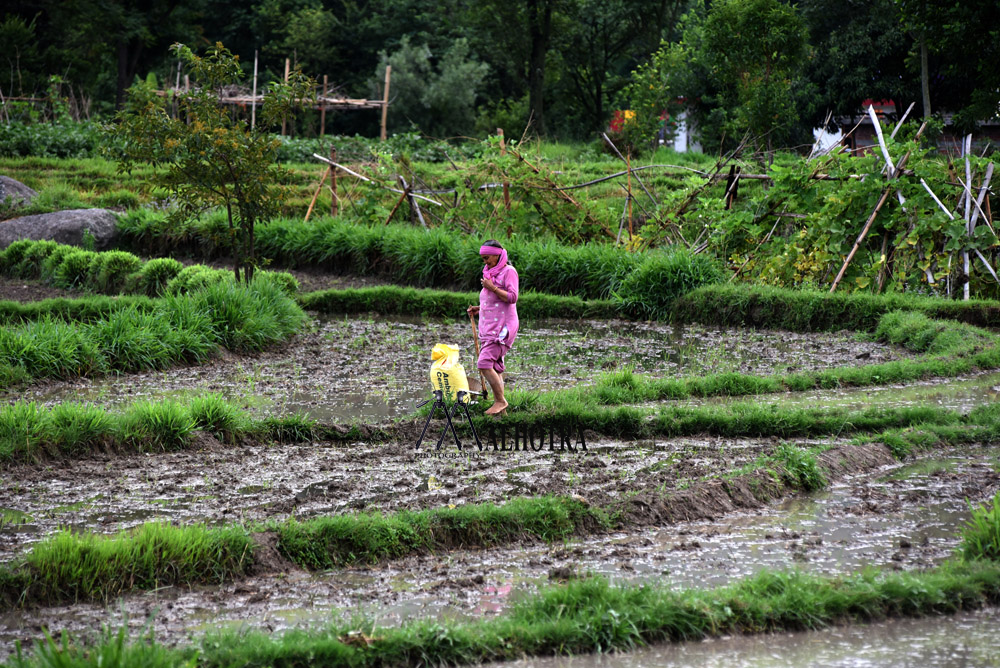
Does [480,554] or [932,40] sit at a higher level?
[932,40]

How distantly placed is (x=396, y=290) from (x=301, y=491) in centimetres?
876

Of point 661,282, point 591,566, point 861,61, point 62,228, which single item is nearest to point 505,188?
point 661,282

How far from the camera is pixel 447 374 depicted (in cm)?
725

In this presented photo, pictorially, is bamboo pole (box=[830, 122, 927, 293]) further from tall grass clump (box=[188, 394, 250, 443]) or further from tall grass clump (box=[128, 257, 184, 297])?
tall grass clump (box=[128, 257, 184, 297])

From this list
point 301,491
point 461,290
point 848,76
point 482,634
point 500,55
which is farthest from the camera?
point 500,55

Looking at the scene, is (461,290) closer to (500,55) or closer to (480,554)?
(480,554)

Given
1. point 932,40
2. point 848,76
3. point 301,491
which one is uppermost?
point 848,76

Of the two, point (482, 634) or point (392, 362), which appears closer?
point (482, 634)

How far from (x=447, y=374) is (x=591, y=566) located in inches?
95.0

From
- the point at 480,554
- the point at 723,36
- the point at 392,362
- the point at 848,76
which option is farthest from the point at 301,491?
the point at 848,76

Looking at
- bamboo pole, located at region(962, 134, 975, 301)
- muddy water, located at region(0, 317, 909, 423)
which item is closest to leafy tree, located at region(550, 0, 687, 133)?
bamboo pole, located at region(962, 134, 975, 301)

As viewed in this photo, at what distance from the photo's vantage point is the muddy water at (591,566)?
455 cm

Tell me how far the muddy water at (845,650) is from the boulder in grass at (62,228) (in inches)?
642

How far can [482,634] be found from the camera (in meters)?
4.20
